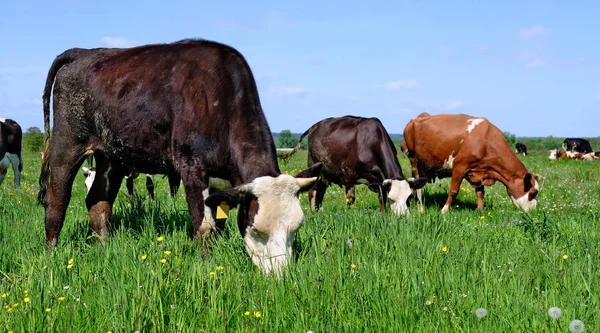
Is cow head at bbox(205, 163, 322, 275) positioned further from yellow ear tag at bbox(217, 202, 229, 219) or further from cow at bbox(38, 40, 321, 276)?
yellow ear tag at bbox(217, 202, 229, 219)

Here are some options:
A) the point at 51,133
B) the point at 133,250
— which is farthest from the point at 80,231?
the point at 133,250

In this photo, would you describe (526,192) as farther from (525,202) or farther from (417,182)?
(417,182)

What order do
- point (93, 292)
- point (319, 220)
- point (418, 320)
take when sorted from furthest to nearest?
point (319, 220) < point (93, 292) < point (418, 320)

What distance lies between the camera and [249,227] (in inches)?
210

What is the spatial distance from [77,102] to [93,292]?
141 inches

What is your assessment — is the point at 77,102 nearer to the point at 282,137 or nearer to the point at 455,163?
the point at 455,163

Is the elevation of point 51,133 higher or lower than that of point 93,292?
higher

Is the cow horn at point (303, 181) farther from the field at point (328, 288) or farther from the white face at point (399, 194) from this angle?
the white face at point (399, 194)

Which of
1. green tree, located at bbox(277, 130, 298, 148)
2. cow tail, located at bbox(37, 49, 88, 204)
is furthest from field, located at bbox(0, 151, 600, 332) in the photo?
green tree, located at bbox(277, 130, 298, 148)

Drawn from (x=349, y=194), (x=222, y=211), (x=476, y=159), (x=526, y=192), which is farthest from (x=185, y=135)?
(x=526, y=192)

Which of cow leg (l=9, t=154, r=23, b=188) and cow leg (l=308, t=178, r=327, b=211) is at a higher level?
cow leg (l=9, t=154, r=23, b=188)

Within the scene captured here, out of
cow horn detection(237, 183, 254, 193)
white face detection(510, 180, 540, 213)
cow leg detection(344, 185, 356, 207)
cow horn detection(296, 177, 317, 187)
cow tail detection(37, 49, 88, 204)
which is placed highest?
cow tail detection(37, 49, 88, 204)

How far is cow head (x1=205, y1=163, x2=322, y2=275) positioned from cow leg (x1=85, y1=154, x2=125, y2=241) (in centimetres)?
280

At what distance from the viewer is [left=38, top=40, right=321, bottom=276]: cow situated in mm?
5285
